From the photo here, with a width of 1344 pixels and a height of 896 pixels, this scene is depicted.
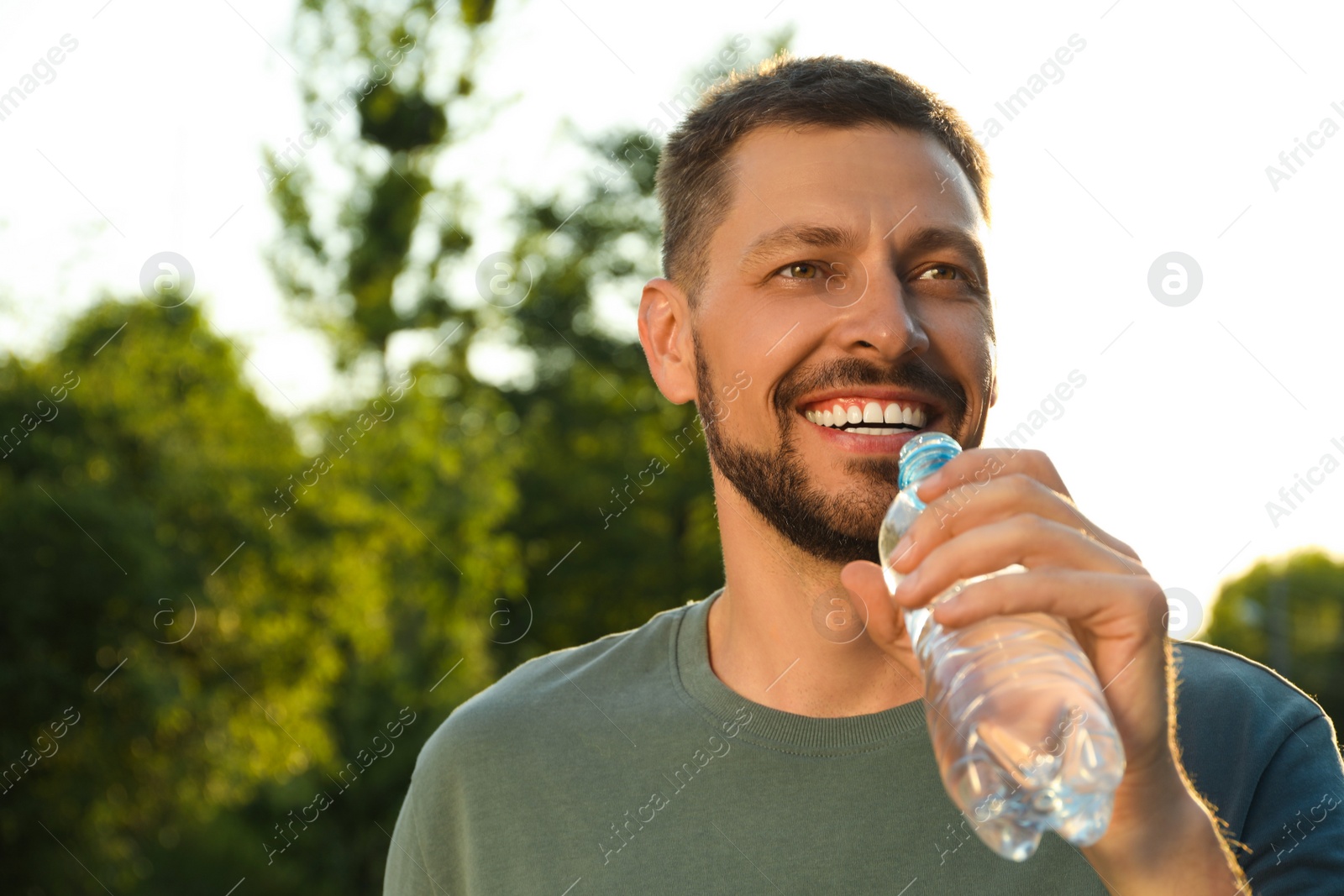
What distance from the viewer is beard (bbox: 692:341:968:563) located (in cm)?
213

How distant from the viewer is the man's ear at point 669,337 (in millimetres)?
2668

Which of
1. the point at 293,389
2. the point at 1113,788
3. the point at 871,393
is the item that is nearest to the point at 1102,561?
the point at 1113,788

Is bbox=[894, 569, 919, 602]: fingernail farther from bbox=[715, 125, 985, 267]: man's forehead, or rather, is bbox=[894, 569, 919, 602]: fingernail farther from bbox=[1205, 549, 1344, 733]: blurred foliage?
bbox=[1205, 549, 1344, 733]: blurred foliage

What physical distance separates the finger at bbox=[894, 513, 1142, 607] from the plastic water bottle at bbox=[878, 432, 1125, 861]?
0.07 meters

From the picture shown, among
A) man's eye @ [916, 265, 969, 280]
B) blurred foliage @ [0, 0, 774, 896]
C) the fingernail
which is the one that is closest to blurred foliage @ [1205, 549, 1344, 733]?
blurred foliage @ [0, 0, 774, 896]

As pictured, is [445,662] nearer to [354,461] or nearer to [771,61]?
[354,461]

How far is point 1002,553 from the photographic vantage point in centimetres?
132

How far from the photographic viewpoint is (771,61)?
2832 millimetres

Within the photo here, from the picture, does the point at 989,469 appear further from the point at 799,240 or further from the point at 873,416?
the point at 799,240

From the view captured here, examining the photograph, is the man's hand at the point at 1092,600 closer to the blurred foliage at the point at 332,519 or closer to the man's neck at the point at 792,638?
the man's neck at the point at 792,638

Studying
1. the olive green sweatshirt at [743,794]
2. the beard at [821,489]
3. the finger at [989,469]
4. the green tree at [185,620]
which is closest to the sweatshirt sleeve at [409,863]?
the olive green sweatshirt at [743,794]

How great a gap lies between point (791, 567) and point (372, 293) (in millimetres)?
19043

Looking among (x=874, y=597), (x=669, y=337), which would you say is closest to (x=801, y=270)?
(x=669, y=337)

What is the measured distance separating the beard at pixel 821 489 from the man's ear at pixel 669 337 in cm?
34
